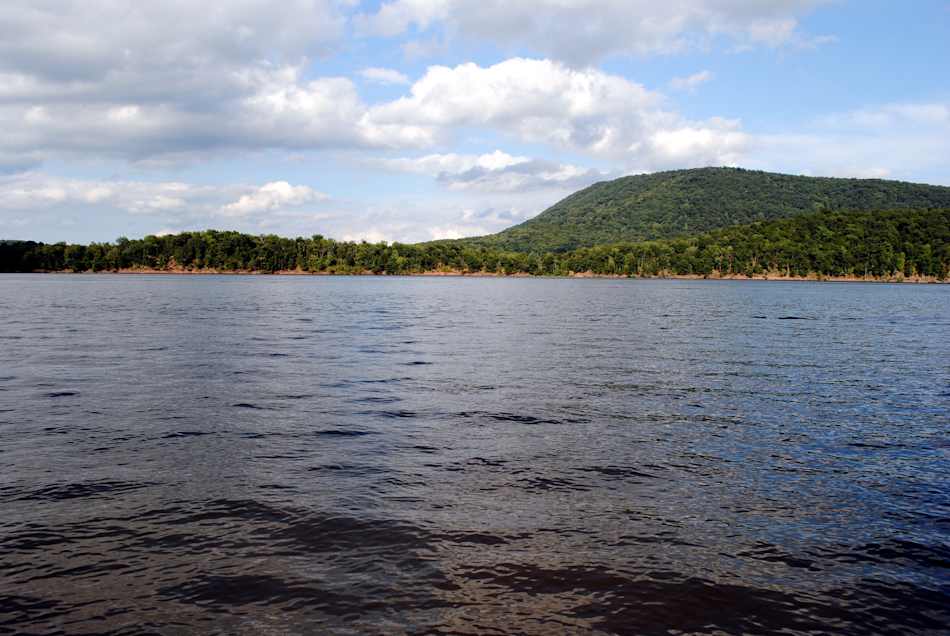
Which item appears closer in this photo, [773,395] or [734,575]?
[734,575]

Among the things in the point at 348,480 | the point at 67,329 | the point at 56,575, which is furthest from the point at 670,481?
the point at 67,329

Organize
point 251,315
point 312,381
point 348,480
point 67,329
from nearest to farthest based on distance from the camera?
point 348,480 < point 312,381 < point 67,329 < point 251,315

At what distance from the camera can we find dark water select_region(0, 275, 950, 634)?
372 inches

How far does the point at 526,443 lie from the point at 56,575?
11696mm

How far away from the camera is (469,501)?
1364cm

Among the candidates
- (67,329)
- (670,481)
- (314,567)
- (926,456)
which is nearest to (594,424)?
(670,481)

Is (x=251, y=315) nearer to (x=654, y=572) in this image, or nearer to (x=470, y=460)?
(x=470, y=460)

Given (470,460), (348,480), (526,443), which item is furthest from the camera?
(526,443)

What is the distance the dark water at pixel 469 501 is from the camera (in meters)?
9.46

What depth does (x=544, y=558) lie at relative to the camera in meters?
11.0

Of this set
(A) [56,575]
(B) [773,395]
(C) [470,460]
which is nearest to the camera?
(A) [56,575]

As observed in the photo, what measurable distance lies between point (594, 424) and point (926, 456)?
9122 millimetres

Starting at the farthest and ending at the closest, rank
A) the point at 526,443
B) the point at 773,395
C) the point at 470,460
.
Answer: the point at 773,395
the point at 526,443
the point at 470,460

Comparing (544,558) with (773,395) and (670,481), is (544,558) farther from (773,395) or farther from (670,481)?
(773,395)
